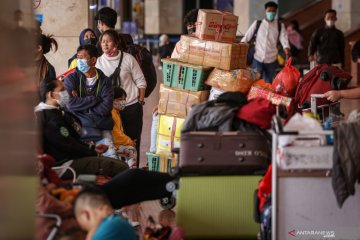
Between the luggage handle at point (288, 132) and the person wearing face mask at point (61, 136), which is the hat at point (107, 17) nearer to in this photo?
the person wearing face mask at point (61, 136)

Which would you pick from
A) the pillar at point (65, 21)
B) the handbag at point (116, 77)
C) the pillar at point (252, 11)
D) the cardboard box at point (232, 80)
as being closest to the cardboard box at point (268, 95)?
the cardboard box at point (232, 80)

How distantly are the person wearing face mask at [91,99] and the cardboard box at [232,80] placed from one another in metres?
0.99

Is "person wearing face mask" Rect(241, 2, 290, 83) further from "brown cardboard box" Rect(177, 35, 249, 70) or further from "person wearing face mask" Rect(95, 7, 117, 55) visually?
"brown cardboard box" Rect(177, 35, 249, 70)

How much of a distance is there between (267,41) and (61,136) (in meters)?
9.09

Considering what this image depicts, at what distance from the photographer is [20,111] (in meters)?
4.70

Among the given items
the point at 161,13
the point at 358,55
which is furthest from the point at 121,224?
the point at 161,13

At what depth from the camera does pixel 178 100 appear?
906 centimetres

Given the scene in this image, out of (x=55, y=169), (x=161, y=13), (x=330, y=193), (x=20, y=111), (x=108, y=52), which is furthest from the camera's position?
→ (x=161, y=13)

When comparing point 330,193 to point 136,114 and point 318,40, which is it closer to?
point 136,114

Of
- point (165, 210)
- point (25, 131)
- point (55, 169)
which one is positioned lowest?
point (165, 210)

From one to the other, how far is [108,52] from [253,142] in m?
3.41

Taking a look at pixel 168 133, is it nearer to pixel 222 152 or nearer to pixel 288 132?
pixel 222 152

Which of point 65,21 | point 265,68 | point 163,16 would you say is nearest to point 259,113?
point 65,21

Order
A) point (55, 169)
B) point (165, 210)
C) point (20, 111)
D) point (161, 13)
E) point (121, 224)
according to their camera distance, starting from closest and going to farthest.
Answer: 1. point (20, 111)
2. point (121, 224)
3. point (55, 169)
4. point (165, 210)
5. point (161, 13)
